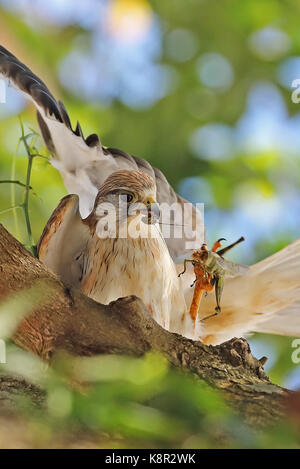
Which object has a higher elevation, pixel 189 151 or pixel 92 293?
pixel 189 151

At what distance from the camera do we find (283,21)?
9.52ft

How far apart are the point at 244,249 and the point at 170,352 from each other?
1.69m

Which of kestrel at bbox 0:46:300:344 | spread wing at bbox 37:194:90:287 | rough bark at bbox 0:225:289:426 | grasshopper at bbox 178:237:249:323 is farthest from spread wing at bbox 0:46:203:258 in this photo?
rough bark at bbox 0:225:289:426

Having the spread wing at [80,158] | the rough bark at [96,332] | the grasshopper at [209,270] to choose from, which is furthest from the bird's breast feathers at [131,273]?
the rough bark at [96,332]

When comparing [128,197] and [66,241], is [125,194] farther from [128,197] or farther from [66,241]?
[66,241]

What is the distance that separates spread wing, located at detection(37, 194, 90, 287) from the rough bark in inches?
24.6

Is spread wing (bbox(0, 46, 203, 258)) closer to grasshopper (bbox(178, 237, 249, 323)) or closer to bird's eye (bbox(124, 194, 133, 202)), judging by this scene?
bird's eye (bbox(124, 194, 133, 202))

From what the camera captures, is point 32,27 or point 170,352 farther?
point 32,27

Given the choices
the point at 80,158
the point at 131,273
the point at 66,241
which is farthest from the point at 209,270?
the point at 80,158

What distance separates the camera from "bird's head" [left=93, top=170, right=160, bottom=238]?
272 cm

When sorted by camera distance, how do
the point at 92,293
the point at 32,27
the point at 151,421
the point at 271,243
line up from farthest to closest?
the point at 271,243 → the point at 32,27 → the point at 92,293 → the point at 151,421
